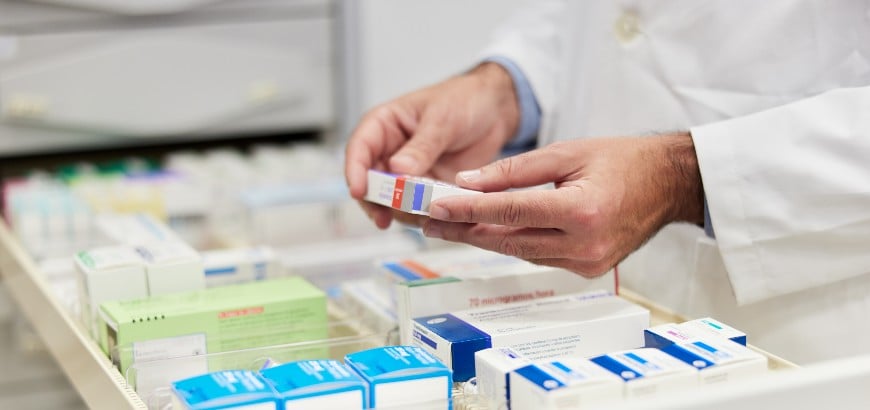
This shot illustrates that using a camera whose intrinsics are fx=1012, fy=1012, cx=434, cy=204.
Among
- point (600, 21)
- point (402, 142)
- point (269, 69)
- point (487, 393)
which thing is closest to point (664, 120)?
point (600, 21)

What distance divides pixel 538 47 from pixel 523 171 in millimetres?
495

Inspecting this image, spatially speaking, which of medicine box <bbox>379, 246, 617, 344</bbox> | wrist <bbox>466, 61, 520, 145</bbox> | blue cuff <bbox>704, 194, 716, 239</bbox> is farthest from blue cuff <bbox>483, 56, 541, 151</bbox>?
blue cuff <bbox>704, 194, 716, 239</bbox>

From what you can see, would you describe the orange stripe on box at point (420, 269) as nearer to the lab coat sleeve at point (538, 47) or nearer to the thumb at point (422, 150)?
the thumb at point (422, 150)

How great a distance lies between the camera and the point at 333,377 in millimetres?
700

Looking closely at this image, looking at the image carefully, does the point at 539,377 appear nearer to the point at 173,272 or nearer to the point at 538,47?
the point at 173,272

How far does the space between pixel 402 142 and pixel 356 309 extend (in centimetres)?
23

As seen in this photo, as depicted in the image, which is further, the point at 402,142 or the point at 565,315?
the point at 402,142

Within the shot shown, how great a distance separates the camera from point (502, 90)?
1.24m

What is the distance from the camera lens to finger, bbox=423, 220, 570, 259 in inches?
32.8

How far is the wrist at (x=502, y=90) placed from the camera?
1226mm

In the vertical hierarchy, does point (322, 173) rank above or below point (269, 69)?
below

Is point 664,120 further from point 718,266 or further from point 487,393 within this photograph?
point 487,393

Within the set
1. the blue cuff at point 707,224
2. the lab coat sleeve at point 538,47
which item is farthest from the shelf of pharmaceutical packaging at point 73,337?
the lab coat sleeve at point 538,47

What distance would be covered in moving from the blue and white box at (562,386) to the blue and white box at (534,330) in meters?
0.10
